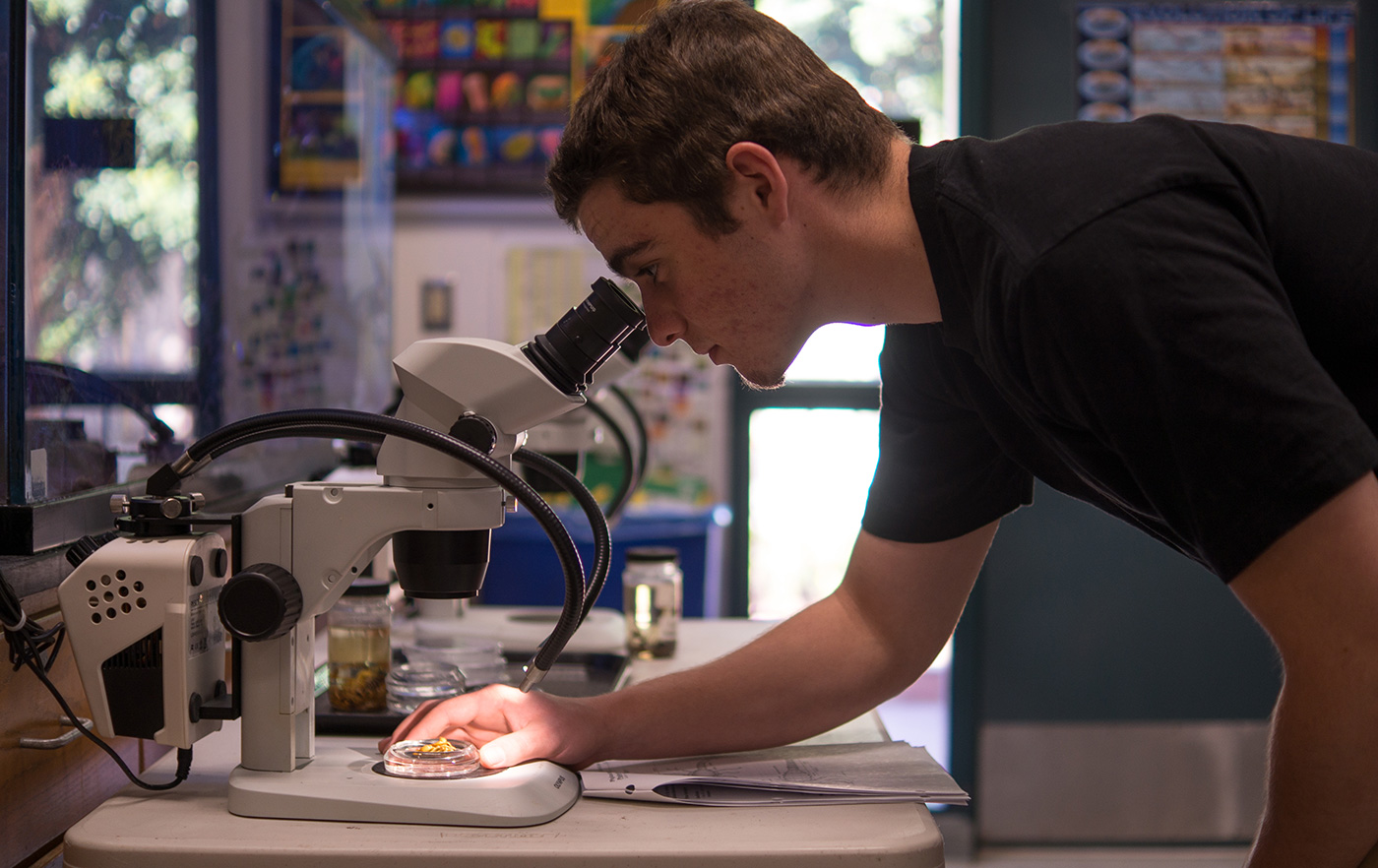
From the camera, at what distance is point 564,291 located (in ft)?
9.45

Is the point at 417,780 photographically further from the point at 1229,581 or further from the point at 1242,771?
the point at 1242,771

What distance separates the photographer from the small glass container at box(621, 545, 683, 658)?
1480 mm

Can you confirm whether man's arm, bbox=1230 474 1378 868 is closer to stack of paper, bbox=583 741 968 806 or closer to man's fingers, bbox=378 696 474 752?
stack of paper, bbox=583 741 968 806

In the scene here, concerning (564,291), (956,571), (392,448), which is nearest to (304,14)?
(564,291)

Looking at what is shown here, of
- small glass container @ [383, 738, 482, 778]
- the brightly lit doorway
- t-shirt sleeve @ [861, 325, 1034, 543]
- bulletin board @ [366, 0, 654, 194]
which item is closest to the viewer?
small glass container @ [383, 738, 482, 778]

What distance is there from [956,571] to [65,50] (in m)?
1.10

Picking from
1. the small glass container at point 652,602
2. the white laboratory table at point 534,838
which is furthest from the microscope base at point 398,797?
the small glass container at point 652,602

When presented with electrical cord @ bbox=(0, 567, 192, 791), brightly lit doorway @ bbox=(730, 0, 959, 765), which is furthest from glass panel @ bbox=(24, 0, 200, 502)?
brightly lit doorway @ bbox=(730, 0, 959, 765)

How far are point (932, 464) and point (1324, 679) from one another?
1.57 feet

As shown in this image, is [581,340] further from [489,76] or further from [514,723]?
[489,76]

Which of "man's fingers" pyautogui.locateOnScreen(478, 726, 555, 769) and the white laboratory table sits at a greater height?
"man's fingers" pyautogui.locateOnScreen(478, 726, 555, 769)

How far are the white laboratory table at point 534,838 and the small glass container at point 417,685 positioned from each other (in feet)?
0.85

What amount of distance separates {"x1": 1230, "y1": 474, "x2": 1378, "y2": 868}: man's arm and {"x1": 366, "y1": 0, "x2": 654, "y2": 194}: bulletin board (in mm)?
2440

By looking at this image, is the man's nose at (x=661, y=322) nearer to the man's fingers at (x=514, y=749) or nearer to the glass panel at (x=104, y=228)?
the man's fingers at (x=514, y=749)
